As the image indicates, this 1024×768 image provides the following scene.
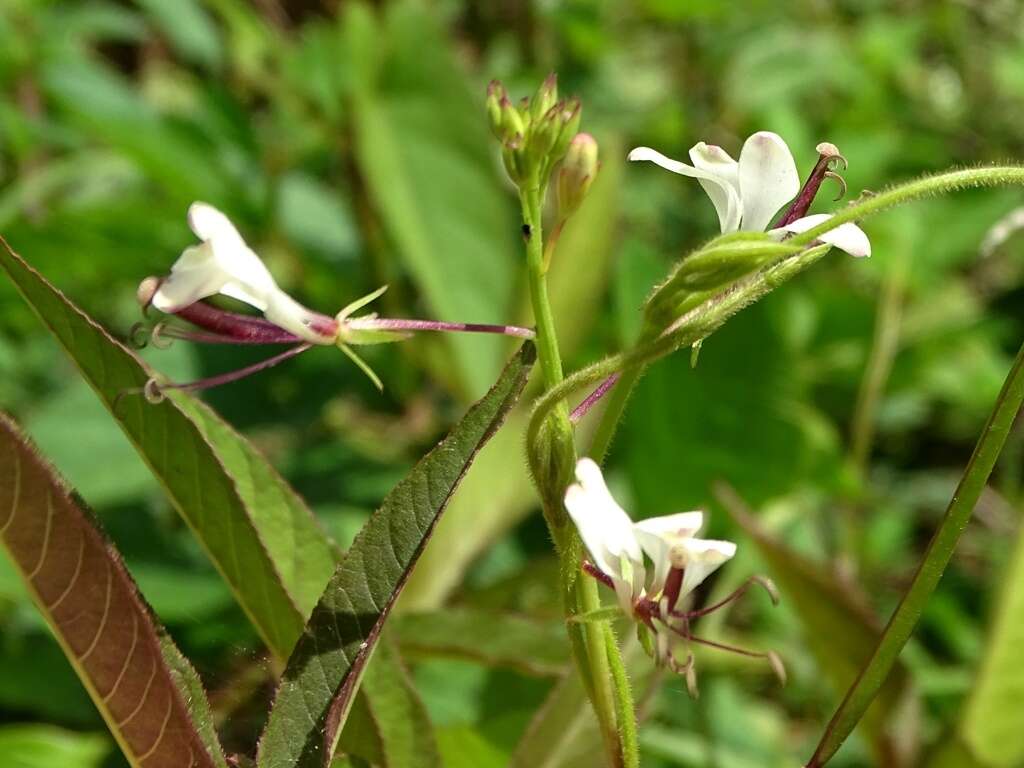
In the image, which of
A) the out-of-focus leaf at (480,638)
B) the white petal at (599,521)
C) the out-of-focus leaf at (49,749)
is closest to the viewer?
the white petal at (599,521)

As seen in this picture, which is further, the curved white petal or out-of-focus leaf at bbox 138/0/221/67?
out-of-focus leaf at bbox 138/0/221/67

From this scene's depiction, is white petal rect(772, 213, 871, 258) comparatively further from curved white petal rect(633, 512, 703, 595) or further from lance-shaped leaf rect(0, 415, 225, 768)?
lance-shaped leaf rect(0, 415, 225, 768)

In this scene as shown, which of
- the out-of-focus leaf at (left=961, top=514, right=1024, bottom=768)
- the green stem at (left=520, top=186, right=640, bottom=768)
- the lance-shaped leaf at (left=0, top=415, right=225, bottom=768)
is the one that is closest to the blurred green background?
the out-of-focus leaf at (left=961, top=514, right=1024, bottom=768)

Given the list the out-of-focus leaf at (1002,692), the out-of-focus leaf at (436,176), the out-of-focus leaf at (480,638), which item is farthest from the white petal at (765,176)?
the out-of-focus leaf at (436,176)

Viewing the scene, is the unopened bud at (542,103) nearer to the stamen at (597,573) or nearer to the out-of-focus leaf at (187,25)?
the stamen at (597,573)

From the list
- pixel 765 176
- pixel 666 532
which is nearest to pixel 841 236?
pixel 765 176

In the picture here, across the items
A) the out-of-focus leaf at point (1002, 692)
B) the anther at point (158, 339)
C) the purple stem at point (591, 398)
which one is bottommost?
the out-of-focus leaf at point (1002, 692)

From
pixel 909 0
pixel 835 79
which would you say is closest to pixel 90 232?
pixel 835 79
